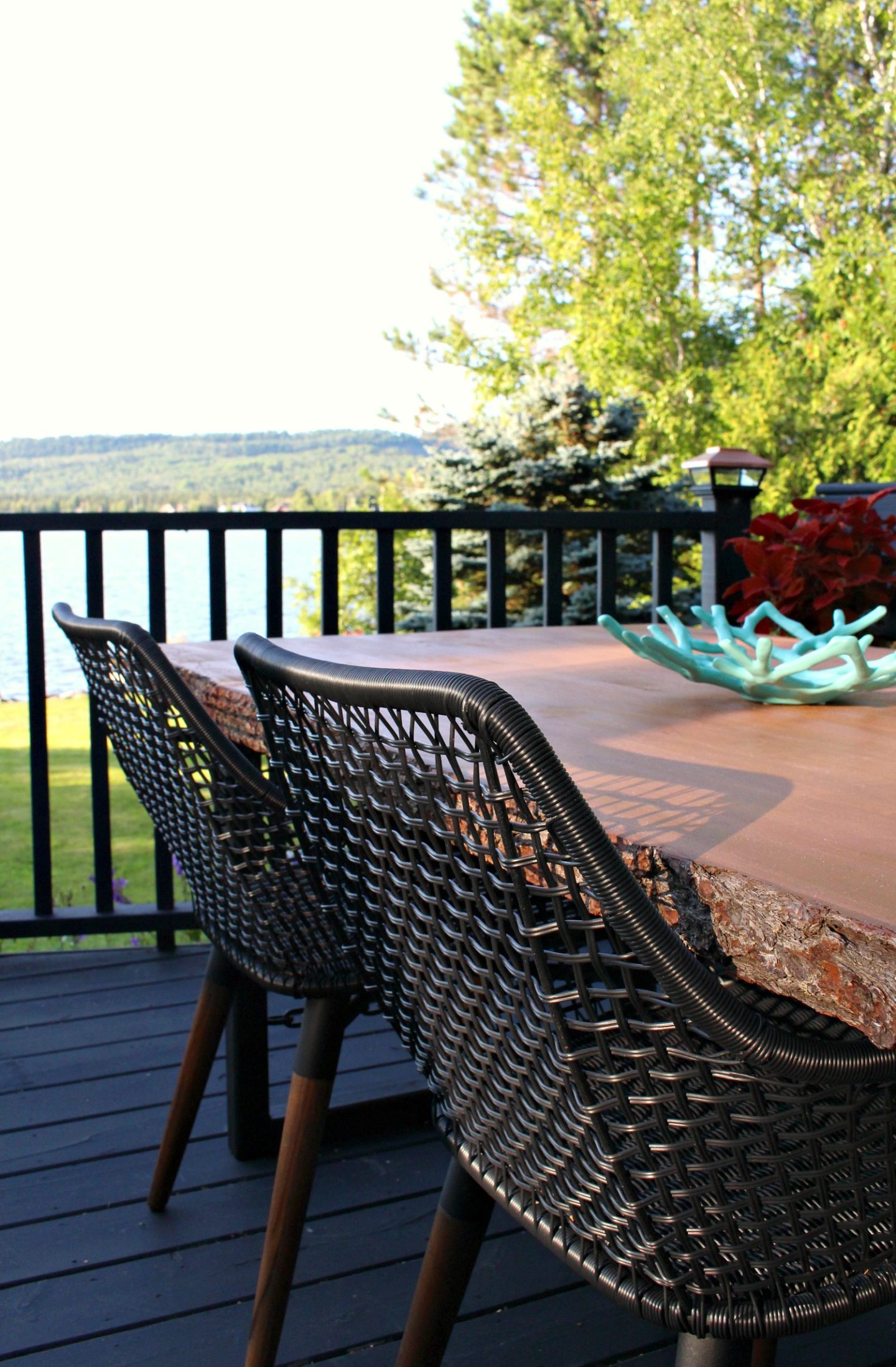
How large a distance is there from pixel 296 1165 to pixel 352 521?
5.49 feet

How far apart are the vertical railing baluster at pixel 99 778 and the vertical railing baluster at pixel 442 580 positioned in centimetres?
83

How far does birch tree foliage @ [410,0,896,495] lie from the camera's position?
38.4 feet

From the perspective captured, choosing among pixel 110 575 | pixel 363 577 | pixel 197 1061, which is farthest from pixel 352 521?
pixel 363 577

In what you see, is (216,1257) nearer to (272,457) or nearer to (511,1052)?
(511,1052)

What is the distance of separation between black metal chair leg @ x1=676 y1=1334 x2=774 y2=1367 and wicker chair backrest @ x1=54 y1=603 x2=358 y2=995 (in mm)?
498

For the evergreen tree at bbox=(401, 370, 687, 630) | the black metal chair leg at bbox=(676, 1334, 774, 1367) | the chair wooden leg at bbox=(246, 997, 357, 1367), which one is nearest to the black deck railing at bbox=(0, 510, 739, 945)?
the chair wooden leg at bbox=(246, 997, 357, 1367)

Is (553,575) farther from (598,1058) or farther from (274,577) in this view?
(598,1058)

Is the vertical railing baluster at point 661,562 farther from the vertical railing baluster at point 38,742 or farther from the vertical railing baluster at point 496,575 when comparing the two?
the vertical railing baluster at point 38,742

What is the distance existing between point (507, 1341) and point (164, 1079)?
Result: 91 centimetres

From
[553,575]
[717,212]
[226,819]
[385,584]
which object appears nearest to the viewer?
[226,819]

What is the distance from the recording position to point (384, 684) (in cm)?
64

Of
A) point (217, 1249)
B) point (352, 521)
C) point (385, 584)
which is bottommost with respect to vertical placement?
point (217, 1249)

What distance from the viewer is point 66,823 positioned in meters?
7.46

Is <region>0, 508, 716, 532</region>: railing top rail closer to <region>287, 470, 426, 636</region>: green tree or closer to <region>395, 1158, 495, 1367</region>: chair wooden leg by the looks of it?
<region>395, 1158, 495, 1367</region>: chair wooden leg
